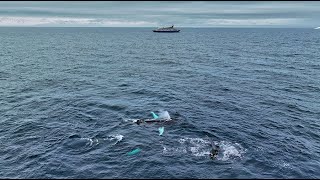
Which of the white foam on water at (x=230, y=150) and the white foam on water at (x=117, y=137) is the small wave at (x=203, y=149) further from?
the white foam on water at (x=117, y=137)

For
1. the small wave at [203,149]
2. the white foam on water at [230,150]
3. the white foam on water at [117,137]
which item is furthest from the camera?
the white foam on water at [117,137]

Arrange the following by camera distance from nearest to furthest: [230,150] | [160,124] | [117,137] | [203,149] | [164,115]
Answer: [230,150]
[203,149]
[117,137]
[160,124]
[164,115]

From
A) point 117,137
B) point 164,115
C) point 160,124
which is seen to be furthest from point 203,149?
point 164,115

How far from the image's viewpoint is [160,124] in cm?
5706

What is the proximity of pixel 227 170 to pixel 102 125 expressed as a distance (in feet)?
84.6

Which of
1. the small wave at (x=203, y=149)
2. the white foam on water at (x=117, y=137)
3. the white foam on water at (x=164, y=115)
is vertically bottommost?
the white foam on water at (x=117, y=137)

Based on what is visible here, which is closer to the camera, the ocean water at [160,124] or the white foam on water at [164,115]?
the ocean water at [160,124]

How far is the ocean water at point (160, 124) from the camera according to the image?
42175mm

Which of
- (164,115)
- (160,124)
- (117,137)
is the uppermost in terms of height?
Answer: (164,115)

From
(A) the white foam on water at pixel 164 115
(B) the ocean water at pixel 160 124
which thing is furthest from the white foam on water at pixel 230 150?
(A) the white foam on water at pixel 164 115

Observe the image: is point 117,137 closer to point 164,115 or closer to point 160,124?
point 160,124

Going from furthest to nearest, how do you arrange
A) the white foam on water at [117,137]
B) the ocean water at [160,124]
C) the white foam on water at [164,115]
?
the white foam on water at [164,115] < the white foam on water at [117,137] < the ocean water at [160,124]

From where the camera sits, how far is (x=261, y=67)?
375 feet

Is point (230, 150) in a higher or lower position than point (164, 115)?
lower
